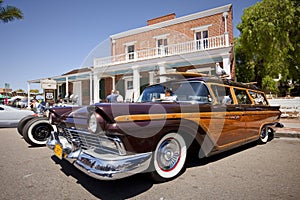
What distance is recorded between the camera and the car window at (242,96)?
408 cm

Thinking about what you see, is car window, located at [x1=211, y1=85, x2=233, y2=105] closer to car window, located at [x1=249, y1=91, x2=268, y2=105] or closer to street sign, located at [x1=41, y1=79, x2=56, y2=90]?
car window, located at [x1=249, y1=91, x2=268, y2=105]

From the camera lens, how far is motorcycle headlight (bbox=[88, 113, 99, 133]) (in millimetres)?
2277

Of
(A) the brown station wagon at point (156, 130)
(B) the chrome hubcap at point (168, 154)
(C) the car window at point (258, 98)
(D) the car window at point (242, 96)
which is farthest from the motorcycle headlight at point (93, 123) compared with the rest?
(C) the car window at point (258, 98)

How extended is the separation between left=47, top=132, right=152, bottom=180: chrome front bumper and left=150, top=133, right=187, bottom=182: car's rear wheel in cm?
28

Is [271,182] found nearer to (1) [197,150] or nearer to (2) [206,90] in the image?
(1) [197,150]

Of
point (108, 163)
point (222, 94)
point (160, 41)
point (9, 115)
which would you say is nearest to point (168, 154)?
point (108, 163)

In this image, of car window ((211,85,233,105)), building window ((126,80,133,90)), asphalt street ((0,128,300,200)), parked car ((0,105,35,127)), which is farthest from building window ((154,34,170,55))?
asphalt street ((0,128,300,200))

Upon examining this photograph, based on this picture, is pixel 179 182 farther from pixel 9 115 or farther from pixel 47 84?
pixel 47 84

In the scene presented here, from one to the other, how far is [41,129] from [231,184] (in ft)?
15.2

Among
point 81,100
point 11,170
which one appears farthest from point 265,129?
point 81,100

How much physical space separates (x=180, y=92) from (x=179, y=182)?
1625 mm

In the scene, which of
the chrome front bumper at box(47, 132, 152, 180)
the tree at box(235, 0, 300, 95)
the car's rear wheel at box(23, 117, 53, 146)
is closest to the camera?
the chrome front bumper at box(47, 132, 152, 180)

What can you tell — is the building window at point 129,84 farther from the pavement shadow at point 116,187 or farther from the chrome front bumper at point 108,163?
the chrome front bumper at point 108,163

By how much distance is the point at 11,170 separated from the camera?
338cm
